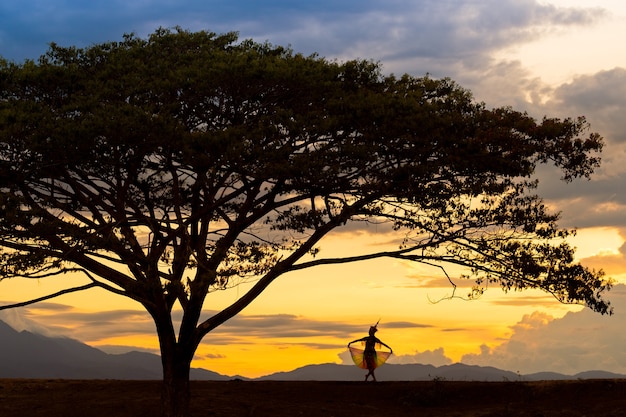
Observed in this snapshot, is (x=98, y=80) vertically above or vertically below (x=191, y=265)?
above

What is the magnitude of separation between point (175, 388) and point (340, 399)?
5.22 metres

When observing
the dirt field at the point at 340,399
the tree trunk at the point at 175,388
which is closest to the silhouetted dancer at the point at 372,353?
the dirt field at the point at 340,399

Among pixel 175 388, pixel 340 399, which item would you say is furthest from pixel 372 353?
pixel 175 388

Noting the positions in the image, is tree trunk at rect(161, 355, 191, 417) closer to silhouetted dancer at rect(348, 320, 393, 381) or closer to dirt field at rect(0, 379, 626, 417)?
dirt field at rect(0, 379, 626, 417)

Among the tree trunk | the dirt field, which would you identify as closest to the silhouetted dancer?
the dirt field

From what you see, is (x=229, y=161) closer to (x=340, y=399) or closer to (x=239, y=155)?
(x=239, y=155)

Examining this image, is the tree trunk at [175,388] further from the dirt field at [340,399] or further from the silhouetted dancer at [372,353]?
the silhouetted dancer at [372,353]

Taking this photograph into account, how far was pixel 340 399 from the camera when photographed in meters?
24.2

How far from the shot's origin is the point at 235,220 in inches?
863

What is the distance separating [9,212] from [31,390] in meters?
10.1

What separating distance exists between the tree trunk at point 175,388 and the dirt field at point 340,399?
968mm

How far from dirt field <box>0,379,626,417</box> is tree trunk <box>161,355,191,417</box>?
97cm

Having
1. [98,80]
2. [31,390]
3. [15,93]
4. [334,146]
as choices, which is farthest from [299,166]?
[31,390]

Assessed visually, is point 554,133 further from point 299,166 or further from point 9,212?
point 9,212
